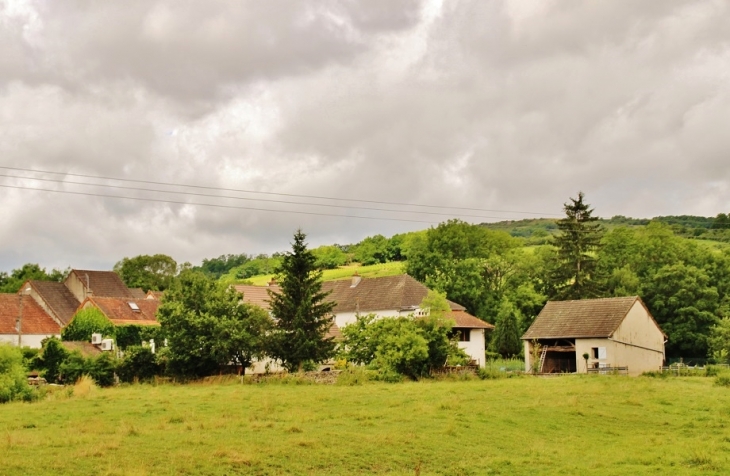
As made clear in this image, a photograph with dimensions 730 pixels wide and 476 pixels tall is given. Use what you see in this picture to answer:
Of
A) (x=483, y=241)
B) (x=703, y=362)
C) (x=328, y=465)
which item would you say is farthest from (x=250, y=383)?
(x=483, y=241)

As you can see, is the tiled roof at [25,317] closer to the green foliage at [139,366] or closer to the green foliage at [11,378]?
the green foliage at [139,366]

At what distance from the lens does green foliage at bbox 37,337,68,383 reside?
4434 cm

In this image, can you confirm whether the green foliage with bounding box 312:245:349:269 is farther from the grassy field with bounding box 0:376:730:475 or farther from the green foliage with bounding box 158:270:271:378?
the grassy field with bounding box 0:376:730:475

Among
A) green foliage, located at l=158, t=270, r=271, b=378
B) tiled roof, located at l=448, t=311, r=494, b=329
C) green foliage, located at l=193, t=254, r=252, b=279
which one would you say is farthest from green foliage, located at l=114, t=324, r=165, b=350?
green foliage, located at l=193, t=254, r=252, b=279

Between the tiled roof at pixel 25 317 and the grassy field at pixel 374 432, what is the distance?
29.2 m

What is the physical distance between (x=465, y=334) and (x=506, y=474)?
4404 cm

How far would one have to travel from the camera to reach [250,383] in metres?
43.1

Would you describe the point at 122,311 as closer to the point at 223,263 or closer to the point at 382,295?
the point at 382,295

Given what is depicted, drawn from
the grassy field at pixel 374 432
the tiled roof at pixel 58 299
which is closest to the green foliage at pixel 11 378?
the grassy field at pixel 374 432

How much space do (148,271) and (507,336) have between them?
7596 cm

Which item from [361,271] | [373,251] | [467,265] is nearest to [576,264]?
[467,265]

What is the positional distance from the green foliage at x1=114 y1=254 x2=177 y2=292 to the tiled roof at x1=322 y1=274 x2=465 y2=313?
57.3m

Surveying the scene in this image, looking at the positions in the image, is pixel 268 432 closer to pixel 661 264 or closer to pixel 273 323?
pixel 273 323

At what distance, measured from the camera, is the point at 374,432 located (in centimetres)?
2398
